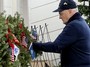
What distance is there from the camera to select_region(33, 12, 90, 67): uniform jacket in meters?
4.91

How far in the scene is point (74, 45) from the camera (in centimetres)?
496

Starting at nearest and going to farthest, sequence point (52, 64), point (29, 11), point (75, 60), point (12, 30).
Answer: point (75, 60) → point (12, 30) → point (52, 64) → point (29, 11)

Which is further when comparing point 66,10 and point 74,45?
point 66,10

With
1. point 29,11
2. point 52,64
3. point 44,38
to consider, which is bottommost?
point 52,64

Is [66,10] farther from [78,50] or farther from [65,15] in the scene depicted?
[78,50]

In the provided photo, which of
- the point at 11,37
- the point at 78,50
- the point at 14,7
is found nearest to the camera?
the point at 78,50

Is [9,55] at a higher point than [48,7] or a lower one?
lower

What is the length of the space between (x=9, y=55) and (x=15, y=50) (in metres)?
0.17

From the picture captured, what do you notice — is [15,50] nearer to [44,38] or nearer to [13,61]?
[13,61]

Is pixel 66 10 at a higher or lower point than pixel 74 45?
higher

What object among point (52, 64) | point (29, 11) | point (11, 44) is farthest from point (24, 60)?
point (29, 11)

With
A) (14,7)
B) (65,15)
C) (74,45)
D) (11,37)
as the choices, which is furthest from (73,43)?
(14,7)

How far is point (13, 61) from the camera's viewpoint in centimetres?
500

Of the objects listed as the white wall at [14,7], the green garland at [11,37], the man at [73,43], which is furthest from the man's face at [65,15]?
the white wall at [14,7]
